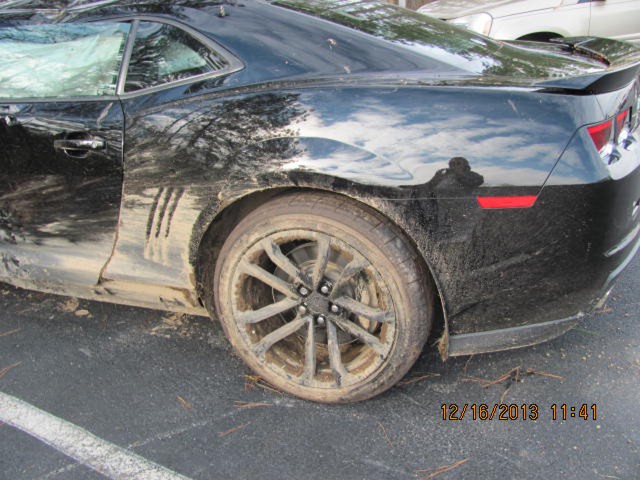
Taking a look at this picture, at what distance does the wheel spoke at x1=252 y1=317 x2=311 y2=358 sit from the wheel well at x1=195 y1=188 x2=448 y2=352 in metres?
0.35

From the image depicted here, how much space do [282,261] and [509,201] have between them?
35.2 inches

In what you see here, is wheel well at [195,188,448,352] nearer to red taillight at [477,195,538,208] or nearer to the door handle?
red taillight at [477,195,538,208]

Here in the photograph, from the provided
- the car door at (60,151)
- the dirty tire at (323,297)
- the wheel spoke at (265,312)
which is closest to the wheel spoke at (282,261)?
the dirty tire at (323,297)

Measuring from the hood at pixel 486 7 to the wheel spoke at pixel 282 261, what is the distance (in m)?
5.12

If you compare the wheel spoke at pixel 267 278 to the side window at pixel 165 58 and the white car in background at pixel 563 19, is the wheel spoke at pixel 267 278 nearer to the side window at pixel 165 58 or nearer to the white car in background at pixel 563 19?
the side window at pixel 165 58

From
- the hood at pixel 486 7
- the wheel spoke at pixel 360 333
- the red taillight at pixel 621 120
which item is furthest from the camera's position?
the hood at pixel 486 7

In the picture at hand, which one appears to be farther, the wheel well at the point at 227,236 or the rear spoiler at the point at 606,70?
the wheel well at the point at 227,236

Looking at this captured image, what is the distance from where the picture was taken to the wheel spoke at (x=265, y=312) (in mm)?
2361

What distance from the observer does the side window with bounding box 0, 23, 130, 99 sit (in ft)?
8.32

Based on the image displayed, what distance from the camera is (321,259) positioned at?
2223mm

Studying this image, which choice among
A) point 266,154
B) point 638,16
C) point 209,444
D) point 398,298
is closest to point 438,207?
point 398,298

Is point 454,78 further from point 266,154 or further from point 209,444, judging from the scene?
point 209,444

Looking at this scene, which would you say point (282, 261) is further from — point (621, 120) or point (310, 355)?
point (621, 120)

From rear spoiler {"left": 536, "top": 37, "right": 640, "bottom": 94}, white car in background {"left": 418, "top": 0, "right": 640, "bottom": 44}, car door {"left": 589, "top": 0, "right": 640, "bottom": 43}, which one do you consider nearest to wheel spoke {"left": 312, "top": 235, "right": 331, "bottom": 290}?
rear spoiler {"left": 536, "top": 37, "right": 640, "bottom": 94}
